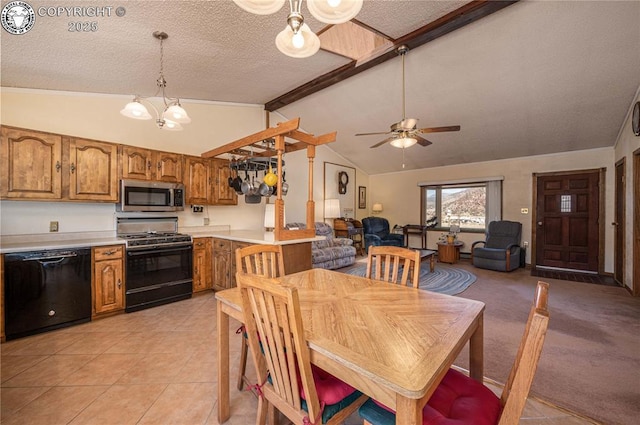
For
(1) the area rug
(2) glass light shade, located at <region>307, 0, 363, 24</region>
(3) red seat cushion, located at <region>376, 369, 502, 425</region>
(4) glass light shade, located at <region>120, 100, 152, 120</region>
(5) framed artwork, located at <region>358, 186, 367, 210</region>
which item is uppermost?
(2) glass light shade, located at <region>307, 0, 363, 24</region>

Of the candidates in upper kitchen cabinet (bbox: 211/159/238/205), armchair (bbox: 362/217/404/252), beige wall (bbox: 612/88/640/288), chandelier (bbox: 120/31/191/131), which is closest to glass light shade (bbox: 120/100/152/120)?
chandelier (bbox: 120/31/191/131)

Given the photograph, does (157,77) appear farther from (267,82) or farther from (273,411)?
(273,411)

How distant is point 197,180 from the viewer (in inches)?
155

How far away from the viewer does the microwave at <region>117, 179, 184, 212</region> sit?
3.24 metres

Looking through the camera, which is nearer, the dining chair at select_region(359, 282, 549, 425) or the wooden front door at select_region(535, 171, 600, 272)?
the dining chair at select_region(359, 282, 549, 425)

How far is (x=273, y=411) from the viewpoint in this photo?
4.71 ft

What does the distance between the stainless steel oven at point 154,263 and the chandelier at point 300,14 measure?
2873mm

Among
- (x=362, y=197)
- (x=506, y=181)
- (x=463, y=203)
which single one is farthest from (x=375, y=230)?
(x=506, y=181)

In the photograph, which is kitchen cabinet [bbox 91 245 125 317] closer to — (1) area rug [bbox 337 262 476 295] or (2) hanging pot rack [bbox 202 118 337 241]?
(2) hanging pot rack [bbox 202 118 337 241]

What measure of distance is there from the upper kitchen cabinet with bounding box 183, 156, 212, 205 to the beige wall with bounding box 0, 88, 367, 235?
40cm

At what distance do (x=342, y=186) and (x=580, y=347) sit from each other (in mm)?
5517

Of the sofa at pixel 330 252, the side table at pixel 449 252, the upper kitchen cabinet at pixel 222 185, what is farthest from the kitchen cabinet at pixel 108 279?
the side table at pixel 449 252

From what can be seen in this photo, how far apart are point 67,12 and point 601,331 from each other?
5.64m

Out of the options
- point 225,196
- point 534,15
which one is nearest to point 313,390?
point 225,196
